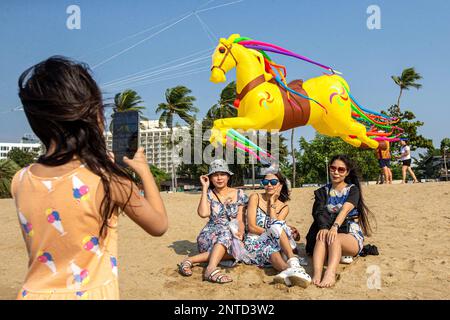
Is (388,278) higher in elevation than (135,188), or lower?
lower

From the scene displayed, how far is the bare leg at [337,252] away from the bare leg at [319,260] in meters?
0.06

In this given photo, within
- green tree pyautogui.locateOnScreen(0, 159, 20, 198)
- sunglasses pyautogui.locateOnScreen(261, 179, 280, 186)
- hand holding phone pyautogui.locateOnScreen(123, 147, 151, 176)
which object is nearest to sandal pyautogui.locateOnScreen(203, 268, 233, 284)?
sunglasses pyautogui.locateOnScreen(261, 179, 280, 186)

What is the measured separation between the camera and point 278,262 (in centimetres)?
417

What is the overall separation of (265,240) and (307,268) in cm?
57

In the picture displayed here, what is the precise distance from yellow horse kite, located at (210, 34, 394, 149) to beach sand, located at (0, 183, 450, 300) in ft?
6.29

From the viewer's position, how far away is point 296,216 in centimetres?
788

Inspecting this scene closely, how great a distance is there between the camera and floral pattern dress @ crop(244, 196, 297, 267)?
14.1 ft

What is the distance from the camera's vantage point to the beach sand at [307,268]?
11.8 feet

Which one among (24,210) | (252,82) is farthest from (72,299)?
(252,82)

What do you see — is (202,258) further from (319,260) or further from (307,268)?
(319,260)
